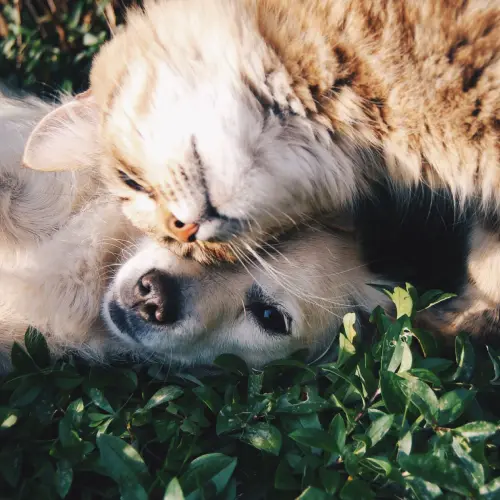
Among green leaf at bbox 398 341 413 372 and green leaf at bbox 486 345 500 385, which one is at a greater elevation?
green leaf at bbox 398 341 413 372

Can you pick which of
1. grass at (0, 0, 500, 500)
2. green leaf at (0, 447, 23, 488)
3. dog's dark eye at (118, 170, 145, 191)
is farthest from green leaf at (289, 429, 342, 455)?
dog's dark eye at (118, 170, 145, 191)

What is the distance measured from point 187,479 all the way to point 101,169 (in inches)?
41.8

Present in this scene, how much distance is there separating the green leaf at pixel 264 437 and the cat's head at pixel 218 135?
1.75 feet

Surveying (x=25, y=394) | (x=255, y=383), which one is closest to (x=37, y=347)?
(x=25, y=394)

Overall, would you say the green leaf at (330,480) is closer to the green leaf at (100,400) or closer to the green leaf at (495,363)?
the green leaf at (495,363)

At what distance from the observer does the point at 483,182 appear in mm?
1691

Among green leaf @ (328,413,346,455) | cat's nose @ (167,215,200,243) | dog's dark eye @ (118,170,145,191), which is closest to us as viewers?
green leaf @ (328,413,346,455)

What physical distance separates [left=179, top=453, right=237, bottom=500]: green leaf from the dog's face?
0.65 m

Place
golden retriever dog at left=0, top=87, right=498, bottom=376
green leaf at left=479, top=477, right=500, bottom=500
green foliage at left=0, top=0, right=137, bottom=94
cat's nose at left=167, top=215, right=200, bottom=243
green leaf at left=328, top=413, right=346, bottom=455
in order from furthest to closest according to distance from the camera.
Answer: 1. green foliage at left=0, top=0, right=137, bottom=94
2. golden retriever dog at left=0, top=87, right=498, bottom=376
3. cat's nose at left=167, top=215, right=200, bottom=243
4. green leaf at left=328, top=413, right=346, bottom=455
5. green leaf at left=479, top=477, right=500, bottom=500

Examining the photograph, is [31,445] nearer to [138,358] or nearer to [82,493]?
[82,493]

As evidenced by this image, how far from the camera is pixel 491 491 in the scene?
134cm

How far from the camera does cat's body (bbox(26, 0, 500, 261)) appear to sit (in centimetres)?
156

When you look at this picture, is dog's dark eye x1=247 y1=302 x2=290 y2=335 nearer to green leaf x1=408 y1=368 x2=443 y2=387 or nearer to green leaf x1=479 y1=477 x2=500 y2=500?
green leaf x1=408 y1=368 x2=443 y2=387

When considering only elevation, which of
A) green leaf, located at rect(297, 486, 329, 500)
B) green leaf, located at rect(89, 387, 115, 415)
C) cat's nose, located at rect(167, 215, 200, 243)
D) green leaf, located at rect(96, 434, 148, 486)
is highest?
cat's nose, located at rect(167, 215, 200, 243)
